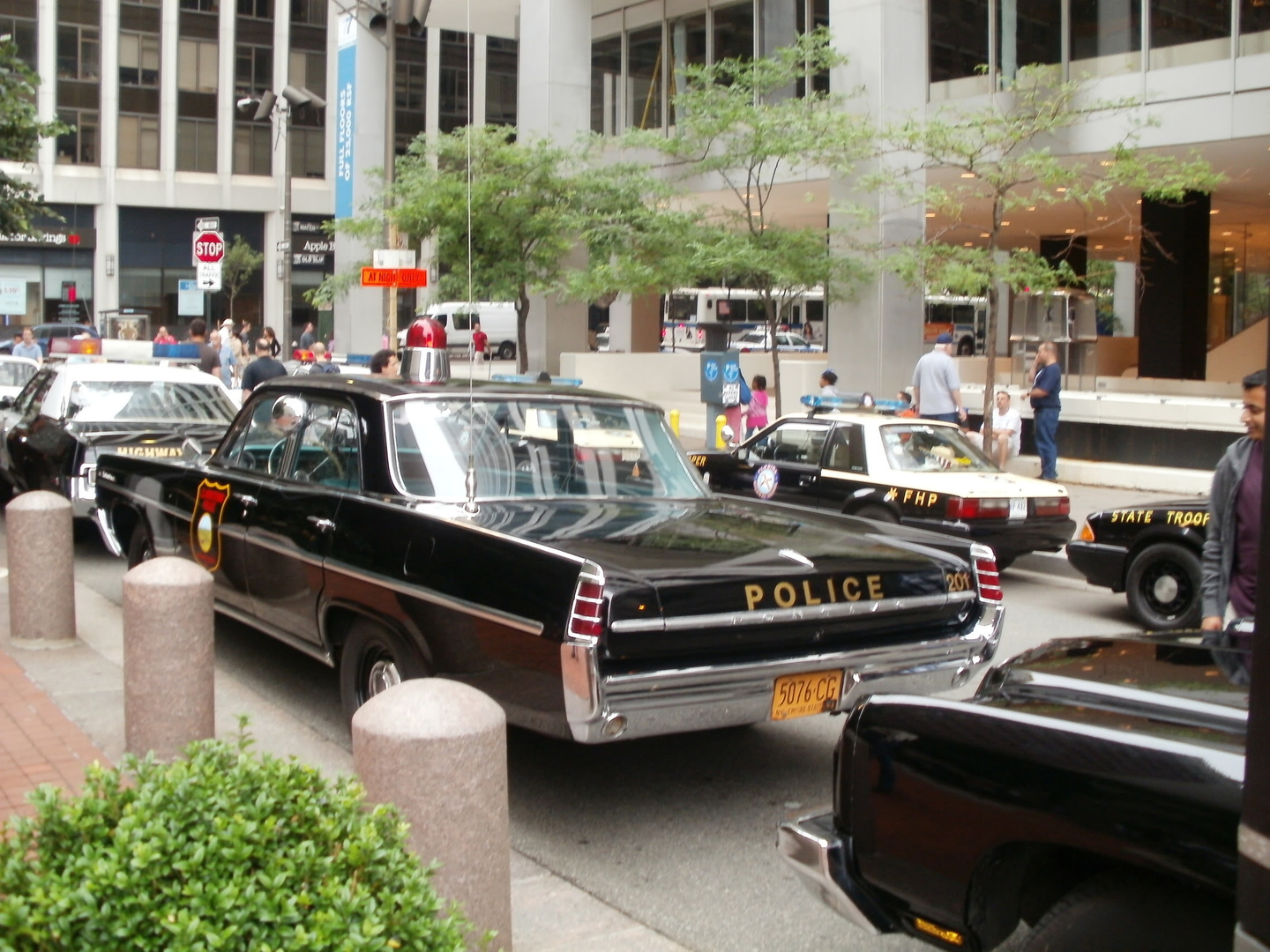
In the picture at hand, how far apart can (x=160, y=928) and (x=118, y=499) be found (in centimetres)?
711

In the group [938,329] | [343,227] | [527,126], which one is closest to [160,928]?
[343,227]

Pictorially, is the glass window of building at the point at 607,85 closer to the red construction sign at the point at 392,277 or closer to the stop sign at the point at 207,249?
the stop sign at the point at 207,249

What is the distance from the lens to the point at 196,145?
182ft

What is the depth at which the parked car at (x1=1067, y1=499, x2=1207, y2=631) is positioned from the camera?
9680mm

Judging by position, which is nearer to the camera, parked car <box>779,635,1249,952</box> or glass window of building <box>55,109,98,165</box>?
Result: parked car <box>779,635,1249,952</box>

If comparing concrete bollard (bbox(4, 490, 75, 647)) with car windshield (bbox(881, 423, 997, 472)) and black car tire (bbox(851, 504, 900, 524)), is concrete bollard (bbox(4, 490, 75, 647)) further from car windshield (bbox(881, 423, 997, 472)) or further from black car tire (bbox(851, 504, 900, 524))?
car windshield (bbox(881, 423, 997, 472))

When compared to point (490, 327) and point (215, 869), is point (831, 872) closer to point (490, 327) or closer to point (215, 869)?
point (215, 869)

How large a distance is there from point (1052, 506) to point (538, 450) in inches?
249

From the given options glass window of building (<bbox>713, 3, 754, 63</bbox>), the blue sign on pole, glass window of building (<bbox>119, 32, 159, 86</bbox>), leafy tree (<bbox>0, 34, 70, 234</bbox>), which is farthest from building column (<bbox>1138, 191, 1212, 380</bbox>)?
glass window of building (<bbox>119, 32, 159, 86</bbox>)

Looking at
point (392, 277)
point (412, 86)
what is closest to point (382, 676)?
point (392, 277)

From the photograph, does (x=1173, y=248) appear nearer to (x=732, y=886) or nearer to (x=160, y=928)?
(x=732, y=886)

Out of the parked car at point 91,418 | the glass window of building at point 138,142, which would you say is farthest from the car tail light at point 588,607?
the glass window of building at point 138,142

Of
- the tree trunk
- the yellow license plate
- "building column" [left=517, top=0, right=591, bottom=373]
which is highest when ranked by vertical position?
"building column" [left=517, top=0, right=591, bottom=373]

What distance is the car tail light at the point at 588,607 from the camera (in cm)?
488
